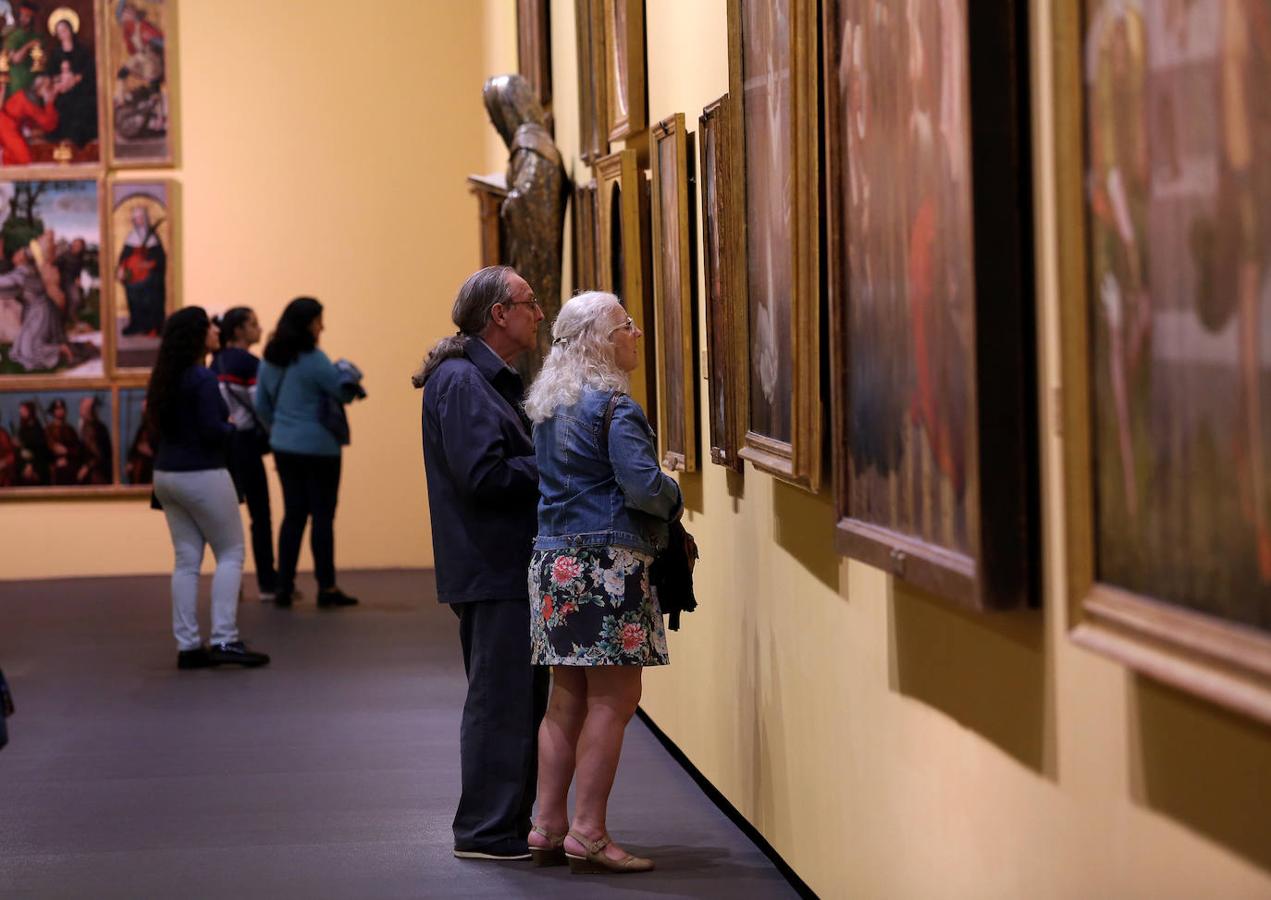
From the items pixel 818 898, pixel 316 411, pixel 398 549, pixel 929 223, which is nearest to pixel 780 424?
pixel 818 898

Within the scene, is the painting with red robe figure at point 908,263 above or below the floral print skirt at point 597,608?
above

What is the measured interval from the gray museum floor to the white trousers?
350mm

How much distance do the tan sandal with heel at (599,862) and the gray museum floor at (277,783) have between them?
59 millimetres

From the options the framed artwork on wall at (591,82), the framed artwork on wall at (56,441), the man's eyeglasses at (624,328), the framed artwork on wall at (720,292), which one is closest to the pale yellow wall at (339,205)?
the framed artwork on wall at (56,441)

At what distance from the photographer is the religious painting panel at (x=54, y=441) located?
599 inches

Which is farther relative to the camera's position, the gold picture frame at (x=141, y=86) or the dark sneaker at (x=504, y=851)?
the gold picture frame at (x=141, y=86)

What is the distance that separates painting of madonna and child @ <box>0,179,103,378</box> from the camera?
15.2 m

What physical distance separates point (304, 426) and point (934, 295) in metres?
9.52

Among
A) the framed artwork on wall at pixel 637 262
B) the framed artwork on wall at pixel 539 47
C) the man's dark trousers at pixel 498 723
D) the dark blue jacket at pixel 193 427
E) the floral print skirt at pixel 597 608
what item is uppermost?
the framed artwork on wall at pixel 539 47

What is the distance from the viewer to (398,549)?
15.4m

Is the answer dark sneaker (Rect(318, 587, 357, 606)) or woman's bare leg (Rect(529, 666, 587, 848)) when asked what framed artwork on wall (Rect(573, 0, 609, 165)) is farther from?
dark sneaker (Rect(318, 587, 357, 606))

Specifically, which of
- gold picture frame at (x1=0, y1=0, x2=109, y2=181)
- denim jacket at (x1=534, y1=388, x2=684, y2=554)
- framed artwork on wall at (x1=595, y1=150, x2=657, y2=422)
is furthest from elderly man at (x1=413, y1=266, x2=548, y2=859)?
gold picture frame at (x1=0, y1=0, x2=109, y2=181)

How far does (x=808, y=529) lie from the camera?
5.06 meters

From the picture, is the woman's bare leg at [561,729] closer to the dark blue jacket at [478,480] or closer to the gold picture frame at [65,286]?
the dark blue jacket at [478,480]
